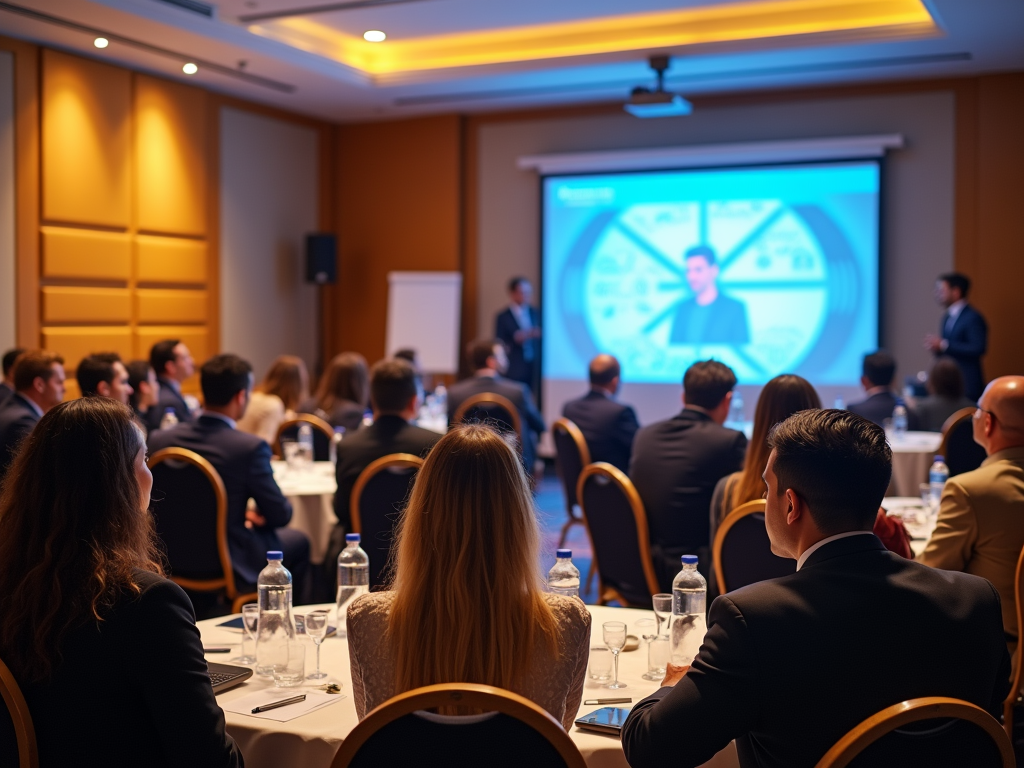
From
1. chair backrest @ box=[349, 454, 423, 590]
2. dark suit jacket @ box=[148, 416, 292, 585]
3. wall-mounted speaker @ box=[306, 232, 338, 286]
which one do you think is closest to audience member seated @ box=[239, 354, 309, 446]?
dark suit jacket @ box=[148, 416, 292, 585]

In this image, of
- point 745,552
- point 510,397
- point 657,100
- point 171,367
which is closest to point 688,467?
point 745,552

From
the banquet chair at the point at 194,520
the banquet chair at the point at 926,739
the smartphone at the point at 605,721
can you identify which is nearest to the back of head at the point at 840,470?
the banquet chair at the point at 926,739

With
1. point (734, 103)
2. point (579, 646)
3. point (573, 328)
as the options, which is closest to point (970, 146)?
point (734, 103)

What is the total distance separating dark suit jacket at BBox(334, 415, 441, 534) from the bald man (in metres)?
1.94

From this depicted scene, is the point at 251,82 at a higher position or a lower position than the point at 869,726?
higher

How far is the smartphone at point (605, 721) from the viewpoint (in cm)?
194

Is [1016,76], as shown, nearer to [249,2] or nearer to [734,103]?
[734,103]

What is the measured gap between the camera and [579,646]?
183 centimetres

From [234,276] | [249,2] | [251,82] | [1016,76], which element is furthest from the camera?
[234,276]

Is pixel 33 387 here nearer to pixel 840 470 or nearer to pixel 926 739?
pixel 840 470

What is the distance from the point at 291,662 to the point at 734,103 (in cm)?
823

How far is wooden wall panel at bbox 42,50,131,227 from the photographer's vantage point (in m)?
7.80

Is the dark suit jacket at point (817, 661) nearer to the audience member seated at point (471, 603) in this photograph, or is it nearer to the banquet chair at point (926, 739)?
the banquet chair at point (926, 739)

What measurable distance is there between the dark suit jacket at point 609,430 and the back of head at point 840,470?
415cm
